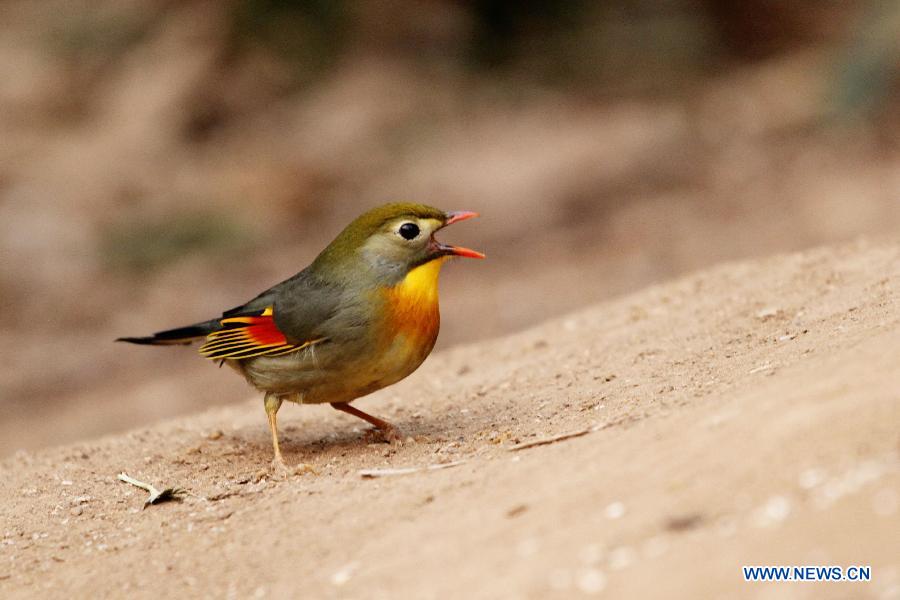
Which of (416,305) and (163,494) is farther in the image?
(416,305)

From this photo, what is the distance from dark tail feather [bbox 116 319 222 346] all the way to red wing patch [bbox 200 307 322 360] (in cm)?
7

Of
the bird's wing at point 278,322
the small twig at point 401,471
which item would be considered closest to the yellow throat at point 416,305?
Answer: the bird's wing at point 278,322

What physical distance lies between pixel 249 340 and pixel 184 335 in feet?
1.76

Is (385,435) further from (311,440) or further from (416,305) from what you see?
(416,305)

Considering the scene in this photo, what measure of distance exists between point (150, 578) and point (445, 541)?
110 cm

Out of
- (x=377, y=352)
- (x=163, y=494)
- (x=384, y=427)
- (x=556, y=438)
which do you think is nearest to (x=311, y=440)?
(x=384, y=427)

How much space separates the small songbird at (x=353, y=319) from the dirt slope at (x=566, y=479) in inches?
14.3

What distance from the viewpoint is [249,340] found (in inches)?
217

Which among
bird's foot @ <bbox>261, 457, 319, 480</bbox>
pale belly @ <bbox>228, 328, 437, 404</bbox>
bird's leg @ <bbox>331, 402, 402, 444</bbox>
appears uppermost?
pale belly @ <bbox>228, 328, 437, 404</bbox>

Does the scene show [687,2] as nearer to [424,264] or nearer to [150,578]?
[424,264]

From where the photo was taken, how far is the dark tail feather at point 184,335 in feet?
19.0

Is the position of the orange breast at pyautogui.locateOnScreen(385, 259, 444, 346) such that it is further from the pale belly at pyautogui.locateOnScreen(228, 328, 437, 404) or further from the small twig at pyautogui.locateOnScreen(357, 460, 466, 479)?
the small twig at pyautogui.locateOnScreen(357, 460, 466, 479)

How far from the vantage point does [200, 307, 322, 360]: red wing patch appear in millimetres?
5383

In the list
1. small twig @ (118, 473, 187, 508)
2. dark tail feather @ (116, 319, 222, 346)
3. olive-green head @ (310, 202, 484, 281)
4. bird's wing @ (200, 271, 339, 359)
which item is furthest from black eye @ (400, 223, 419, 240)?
small twig @ (118, 473, 187, 508)
